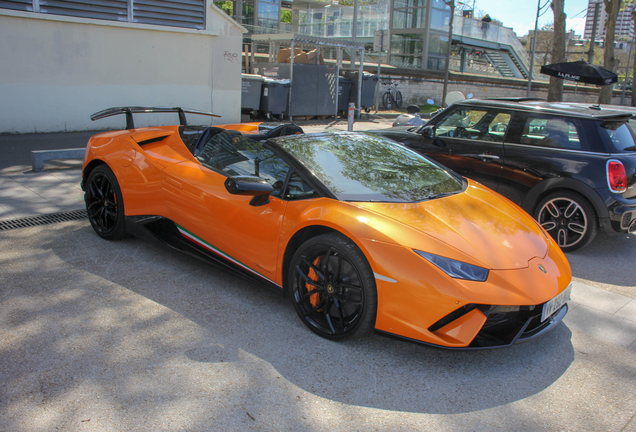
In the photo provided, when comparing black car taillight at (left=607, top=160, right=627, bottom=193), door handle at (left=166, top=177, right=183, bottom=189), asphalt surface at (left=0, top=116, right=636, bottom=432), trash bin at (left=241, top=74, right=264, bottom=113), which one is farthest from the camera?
trash bin at (left=241, top=74, right=264, bottom=113)

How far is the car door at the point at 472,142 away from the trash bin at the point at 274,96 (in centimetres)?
960

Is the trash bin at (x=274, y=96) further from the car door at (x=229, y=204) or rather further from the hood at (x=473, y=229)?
the hood at (x=473, y=229)

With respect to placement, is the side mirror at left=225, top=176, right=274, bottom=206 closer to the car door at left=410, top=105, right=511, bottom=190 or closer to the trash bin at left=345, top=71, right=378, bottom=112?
the car door at left=410, top=105, right=511, bottom=190

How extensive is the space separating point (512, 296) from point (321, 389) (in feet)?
3.76

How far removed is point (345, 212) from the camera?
309cm

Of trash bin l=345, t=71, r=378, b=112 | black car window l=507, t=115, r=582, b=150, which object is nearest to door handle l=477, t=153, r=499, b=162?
black car window l=507, t=115, r=582, b=150

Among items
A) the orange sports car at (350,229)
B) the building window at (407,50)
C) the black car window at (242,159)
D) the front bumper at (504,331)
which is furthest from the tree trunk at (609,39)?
the front bumper at (504,331)

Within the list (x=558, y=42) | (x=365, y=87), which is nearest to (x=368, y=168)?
(x=365, y=87)

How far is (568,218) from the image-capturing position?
17.5 feet

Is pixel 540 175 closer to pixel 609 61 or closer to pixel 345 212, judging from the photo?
pixel 345 212

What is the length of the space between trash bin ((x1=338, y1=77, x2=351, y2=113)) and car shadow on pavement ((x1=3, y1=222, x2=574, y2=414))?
1481 cm

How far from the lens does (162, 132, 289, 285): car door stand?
135 inches

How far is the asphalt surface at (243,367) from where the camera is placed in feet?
8.21

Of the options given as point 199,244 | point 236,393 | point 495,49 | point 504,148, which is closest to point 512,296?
point 236,393
